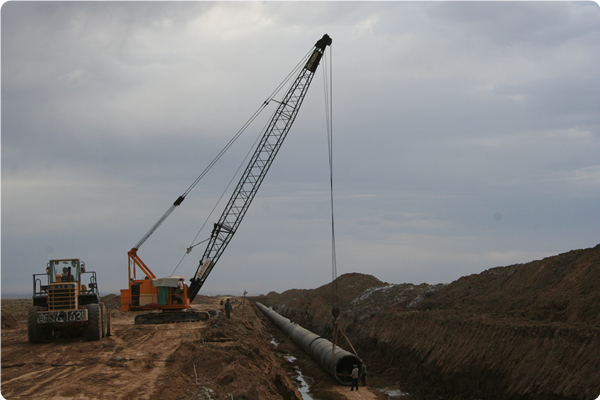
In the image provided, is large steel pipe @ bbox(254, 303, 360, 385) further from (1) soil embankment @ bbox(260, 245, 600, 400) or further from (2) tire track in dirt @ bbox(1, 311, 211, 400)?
(2) tire track in dirt @ bbox(1, 311, 211, 400)

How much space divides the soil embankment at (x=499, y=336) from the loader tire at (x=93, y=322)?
13.5 metres

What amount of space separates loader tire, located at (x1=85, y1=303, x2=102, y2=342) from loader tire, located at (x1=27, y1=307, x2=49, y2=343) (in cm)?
172

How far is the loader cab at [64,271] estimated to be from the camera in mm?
18797

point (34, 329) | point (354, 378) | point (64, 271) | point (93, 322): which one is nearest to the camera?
point (34, 329)

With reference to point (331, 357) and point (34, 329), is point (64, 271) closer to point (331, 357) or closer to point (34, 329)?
point (34, 329)

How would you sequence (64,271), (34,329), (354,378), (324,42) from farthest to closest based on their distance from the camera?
(324,42) → (354,378) → (64,271) → (34,329)

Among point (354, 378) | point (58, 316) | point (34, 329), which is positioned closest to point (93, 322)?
point (58, 316)

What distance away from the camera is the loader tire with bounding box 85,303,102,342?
17.9m

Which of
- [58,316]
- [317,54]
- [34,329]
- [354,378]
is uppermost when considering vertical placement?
[317,54]

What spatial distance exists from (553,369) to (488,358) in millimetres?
3361

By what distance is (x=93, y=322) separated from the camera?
58.7 feet

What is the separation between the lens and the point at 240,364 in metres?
14.4

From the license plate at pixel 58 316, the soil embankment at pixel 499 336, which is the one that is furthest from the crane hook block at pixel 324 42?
the license plate at pixel 58 316

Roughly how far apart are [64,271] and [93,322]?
2.80 m
